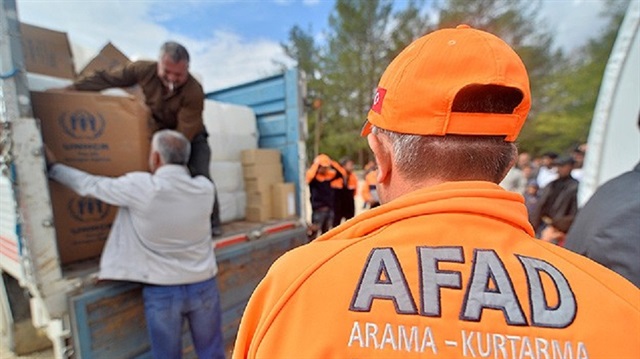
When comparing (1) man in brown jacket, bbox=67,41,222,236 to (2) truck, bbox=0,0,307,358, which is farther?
(1) man in brown jacket, bbox=67,41,222,236

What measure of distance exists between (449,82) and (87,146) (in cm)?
226

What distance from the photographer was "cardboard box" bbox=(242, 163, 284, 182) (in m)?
3.37

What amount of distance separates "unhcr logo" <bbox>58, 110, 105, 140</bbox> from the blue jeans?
1034 millimetres

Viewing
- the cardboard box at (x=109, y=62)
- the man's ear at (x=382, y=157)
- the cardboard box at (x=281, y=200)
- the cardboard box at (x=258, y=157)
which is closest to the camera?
the man's ear at (x=382, y=157)

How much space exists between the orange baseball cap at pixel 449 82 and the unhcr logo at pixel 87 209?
220 cm

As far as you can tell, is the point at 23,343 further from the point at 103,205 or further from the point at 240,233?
the point at 240,233

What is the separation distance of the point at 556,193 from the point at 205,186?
4026 millimetres

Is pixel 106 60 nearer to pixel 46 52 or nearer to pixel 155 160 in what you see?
pixel 46 52

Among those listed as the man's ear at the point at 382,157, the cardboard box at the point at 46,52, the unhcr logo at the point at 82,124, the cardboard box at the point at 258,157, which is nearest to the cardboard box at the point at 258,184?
the cardboard box at the point at 258,157

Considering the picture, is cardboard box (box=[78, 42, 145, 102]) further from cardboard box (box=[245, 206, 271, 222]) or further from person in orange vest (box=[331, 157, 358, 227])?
person in orange vest (box=[331, 157, 358, 227])

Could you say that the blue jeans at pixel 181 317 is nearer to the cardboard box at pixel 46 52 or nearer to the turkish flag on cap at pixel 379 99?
the cardboard box at pixel 46 52

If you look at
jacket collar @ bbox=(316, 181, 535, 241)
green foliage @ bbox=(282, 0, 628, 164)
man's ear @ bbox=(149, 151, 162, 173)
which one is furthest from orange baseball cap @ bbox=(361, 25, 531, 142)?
green foliage @ bbox=(282, 0, 628, 164)

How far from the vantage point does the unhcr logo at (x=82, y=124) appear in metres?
2.01

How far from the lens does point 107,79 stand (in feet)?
7.85
